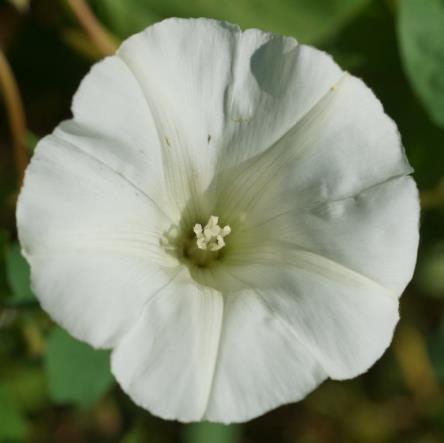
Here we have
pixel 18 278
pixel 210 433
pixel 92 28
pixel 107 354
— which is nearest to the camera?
pixel 18 278

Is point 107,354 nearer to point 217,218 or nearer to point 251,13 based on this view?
point 217,218

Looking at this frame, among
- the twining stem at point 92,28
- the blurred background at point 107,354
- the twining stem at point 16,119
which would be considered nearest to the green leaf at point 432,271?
the blurred background at point 107,354

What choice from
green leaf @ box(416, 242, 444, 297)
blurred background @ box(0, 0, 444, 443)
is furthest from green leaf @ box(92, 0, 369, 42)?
green leaf @ box(416, 242, 444, 297)

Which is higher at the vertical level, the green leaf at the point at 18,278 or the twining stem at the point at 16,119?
the twining stem at the point at 16,119

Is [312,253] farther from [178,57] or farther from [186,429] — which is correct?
[186,429]

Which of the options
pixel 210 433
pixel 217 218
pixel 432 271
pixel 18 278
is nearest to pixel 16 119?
pixel 18 278

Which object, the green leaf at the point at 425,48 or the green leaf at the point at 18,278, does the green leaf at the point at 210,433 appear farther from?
the green leaf at the point at 425,48
